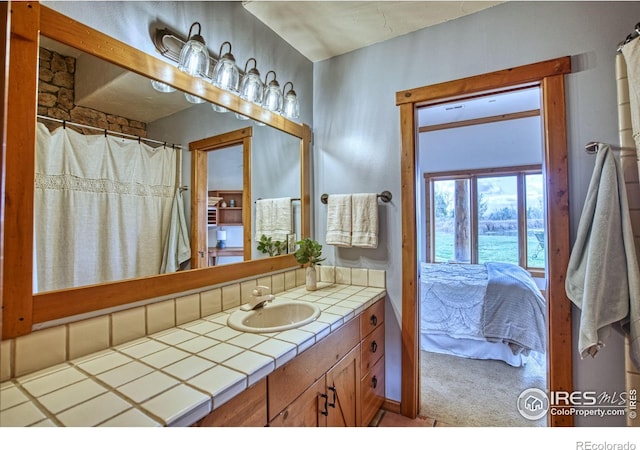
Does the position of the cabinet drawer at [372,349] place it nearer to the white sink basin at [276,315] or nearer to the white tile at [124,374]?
the white sink basin at [276,315]

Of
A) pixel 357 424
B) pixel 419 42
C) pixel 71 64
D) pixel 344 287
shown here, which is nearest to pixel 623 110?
pixel 419 42

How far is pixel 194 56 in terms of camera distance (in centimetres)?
123

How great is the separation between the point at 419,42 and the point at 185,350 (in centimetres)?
204

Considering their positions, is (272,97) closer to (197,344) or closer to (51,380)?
(197,344)

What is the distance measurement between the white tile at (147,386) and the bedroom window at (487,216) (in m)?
4.60

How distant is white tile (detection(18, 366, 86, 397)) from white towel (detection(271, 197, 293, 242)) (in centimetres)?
114

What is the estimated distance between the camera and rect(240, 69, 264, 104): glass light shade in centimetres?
150

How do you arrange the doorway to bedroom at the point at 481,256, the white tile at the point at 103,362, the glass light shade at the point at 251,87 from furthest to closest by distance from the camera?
the doorway to bedroom at the point at 481,256
the glass light shade at the point at 251,87
the white tile at the point at 103,362

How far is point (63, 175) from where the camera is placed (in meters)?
0.94

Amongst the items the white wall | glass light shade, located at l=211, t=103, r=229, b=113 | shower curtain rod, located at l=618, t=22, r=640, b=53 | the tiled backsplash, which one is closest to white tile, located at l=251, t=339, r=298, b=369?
the tiled backsplash

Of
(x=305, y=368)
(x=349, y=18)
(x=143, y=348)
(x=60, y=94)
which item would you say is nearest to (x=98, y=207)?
(x=60, y=94)

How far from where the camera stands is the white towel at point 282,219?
184 cm

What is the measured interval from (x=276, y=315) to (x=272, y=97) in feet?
4.08

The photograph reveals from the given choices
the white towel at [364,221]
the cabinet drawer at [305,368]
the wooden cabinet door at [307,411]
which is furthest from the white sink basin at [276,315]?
the white towel at [364,221]
